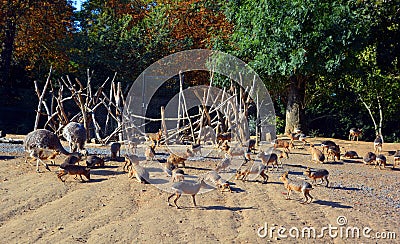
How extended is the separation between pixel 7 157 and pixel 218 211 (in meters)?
5.79

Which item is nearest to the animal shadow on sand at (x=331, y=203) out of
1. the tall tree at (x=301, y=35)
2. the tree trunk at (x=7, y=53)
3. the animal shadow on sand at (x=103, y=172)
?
the animal shadow on sand at (x=103, y=172)

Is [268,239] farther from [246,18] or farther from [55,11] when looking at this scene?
[55,11]

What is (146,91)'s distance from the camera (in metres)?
18.0

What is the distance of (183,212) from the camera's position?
6387 mm

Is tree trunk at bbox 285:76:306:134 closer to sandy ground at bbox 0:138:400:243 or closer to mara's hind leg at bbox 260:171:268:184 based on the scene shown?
sandy ground at bbox 0:138:400:243

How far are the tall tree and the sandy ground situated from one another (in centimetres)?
607

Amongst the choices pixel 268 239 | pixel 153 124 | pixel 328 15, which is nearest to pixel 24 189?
pixel 268 239
